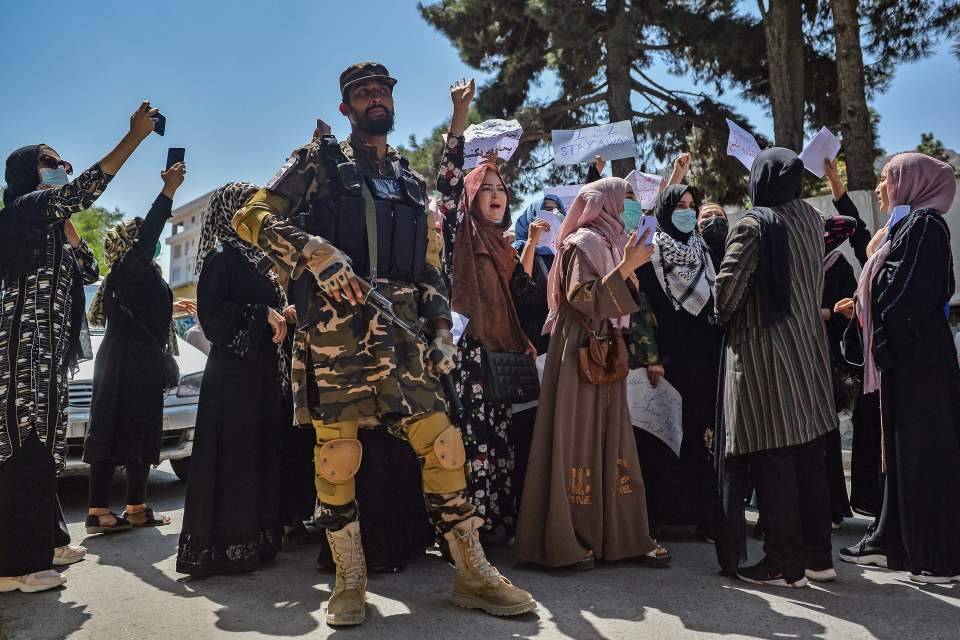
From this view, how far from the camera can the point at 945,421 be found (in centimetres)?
335

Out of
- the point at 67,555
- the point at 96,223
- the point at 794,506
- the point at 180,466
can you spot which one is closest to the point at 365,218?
the point at 794,506

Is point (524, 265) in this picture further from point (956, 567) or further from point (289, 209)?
point (956, 567)

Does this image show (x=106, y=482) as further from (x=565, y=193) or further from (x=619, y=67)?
(x=619, y=67)

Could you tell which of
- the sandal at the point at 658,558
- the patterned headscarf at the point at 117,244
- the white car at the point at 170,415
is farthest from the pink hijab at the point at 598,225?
the white car at the point at 170,415

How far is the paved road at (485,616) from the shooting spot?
274 centimetres

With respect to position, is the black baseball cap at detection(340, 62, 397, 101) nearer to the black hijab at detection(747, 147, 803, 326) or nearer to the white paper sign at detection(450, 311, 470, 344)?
the white paper sign at detection(450, 311, 470, 344)

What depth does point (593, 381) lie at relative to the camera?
3.63 m

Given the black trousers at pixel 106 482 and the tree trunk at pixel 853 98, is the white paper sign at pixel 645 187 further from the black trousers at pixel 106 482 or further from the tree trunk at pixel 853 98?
the tree trunk at pixel 853 98

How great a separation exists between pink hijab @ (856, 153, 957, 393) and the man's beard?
7.60ft

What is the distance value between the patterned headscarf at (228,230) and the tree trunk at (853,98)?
841 cm

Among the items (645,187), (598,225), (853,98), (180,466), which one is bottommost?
(180,466)

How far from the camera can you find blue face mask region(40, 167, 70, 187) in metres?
3.60

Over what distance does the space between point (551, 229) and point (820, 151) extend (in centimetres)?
151

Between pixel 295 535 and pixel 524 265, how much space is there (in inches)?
76.7
